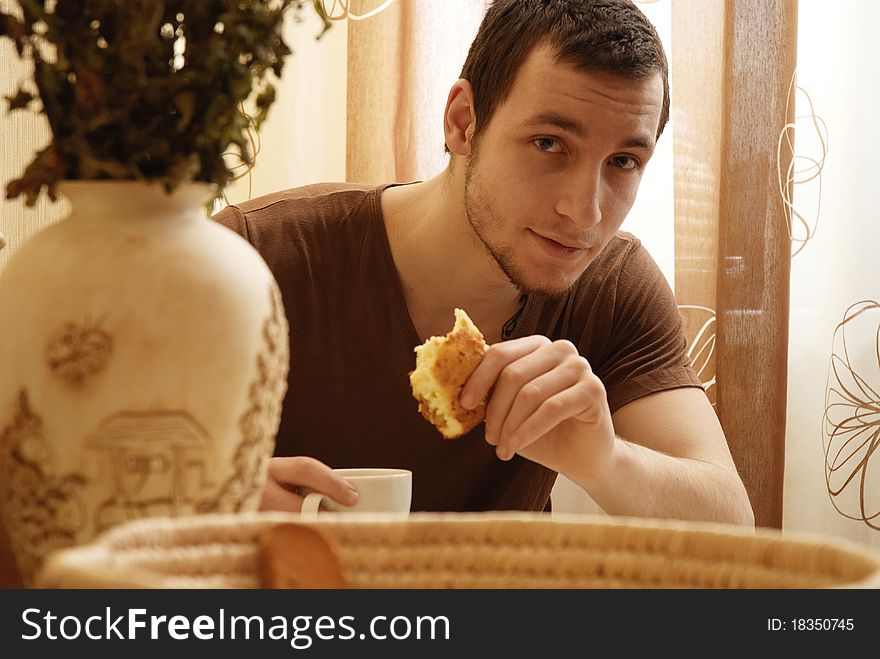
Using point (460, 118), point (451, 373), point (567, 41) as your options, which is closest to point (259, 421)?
point (451, 373)

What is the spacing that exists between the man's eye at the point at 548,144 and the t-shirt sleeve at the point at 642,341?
32 centimetres

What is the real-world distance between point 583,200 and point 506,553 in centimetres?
97

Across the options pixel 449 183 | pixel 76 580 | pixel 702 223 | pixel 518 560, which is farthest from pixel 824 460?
pixel 76 580

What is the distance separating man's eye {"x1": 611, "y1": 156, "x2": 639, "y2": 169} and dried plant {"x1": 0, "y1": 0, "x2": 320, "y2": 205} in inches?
36.5

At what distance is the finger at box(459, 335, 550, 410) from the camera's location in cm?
97

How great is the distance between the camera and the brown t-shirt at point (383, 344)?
1.49 m

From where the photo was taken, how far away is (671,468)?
1.25 m

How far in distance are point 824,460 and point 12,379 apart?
1941mm

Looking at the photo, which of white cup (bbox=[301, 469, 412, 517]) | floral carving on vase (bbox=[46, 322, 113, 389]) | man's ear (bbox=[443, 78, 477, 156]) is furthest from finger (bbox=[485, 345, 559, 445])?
man's ear (bbox=[443, 78, 477, 156])

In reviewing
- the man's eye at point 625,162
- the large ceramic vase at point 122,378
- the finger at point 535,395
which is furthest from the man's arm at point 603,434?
the large ceramic vase at point 122,378

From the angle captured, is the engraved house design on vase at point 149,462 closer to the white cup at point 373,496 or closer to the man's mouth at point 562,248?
the white cup at point 373,496

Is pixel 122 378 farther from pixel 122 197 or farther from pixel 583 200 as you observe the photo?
pixel 583 200
